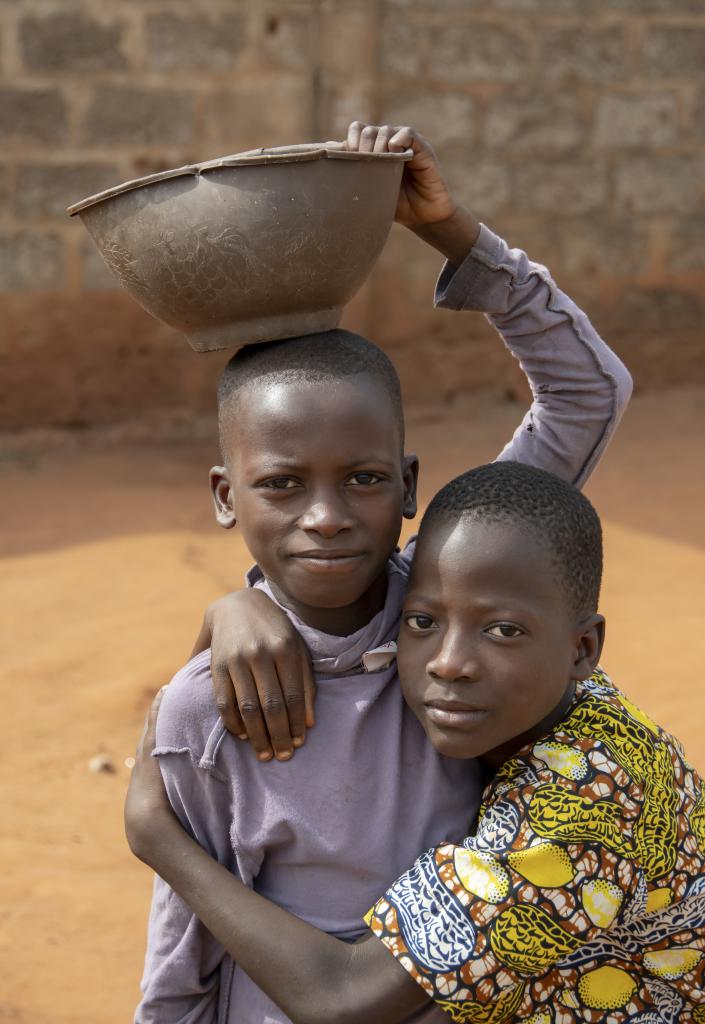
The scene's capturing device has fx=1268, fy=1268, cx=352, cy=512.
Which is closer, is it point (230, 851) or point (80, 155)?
point (230, 851)

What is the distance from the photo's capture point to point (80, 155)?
664cm

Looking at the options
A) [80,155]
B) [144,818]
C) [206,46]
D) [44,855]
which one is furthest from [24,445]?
[144,818]

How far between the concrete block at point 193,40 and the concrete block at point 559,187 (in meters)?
1.77

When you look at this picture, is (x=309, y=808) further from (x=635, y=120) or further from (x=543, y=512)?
(x=635, y=120)

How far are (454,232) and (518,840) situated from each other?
1.03 meters

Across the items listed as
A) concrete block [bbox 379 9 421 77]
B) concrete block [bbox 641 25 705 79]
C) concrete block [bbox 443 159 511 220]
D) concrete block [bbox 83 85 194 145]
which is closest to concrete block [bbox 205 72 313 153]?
concrete block [bbox 83 85 194 145]

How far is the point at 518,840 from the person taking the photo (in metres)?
1.70

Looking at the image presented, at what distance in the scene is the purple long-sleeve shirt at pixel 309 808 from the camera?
184 cm

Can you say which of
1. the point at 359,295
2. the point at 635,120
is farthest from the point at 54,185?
the point at 635,120

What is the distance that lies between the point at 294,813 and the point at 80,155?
5501mm

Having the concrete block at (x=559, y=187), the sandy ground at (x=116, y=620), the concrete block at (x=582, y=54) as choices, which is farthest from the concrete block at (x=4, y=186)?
the concrete block at (x=582, y=54)

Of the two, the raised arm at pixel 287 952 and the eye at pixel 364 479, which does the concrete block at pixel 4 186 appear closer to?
the eye at pixel 364 479

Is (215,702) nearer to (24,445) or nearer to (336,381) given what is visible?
(336,381)

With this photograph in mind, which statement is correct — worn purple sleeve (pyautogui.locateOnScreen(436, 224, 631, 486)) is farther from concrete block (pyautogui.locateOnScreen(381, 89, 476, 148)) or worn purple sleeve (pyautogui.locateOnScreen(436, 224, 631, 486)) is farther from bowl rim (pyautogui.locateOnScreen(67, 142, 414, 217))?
concrete block (pyautogui.locateOnScreen(381, 89, 476, 148))
